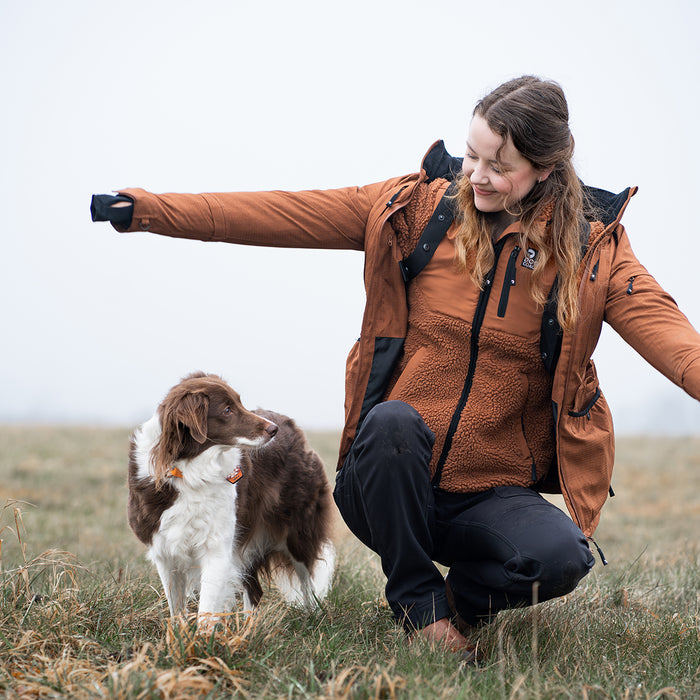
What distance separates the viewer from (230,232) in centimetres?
320

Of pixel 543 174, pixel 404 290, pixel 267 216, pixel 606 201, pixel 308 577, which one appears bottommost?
pixel 308 577

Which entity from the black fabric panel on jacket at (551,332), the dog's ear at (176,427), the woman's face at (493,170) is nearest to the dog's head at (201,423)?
the dog's ear at (176,427)

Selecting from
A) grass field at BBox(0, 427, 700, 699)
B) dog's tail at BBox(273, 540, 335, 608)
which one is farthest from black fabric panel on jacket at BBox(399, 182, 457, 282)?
dog's tail at BBox(273, 540, 335, 608)

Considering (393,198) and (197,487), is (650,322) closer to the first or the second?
(393,198)

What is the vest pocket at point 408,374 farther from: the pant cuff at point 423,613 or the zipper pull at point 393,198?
the pant cuff at point 423,613

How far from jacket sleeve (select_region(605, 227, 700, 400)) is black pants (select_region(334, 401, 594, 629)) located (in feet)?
2.32

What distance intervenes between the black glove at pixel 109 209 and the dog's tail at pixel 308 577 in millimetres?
2173

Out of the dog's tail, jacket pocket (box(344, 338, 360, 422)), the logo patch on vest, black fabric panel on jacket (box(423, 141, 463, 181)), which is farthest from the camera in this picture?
the dog's tail

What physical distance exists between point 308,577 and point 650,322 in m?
2.32

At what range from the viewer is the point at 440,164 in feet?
11.9

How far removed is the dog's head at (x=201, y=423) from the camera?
3619mm

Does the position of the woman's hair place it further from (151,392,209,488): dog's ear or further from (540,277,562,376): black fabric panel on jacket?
(151,392,209,488): dog's ear

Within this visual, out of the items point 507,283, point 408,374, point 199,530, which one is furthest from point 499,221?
point 199,530

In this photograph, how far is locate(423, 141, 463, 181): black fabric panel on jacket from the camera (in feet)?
11.8
